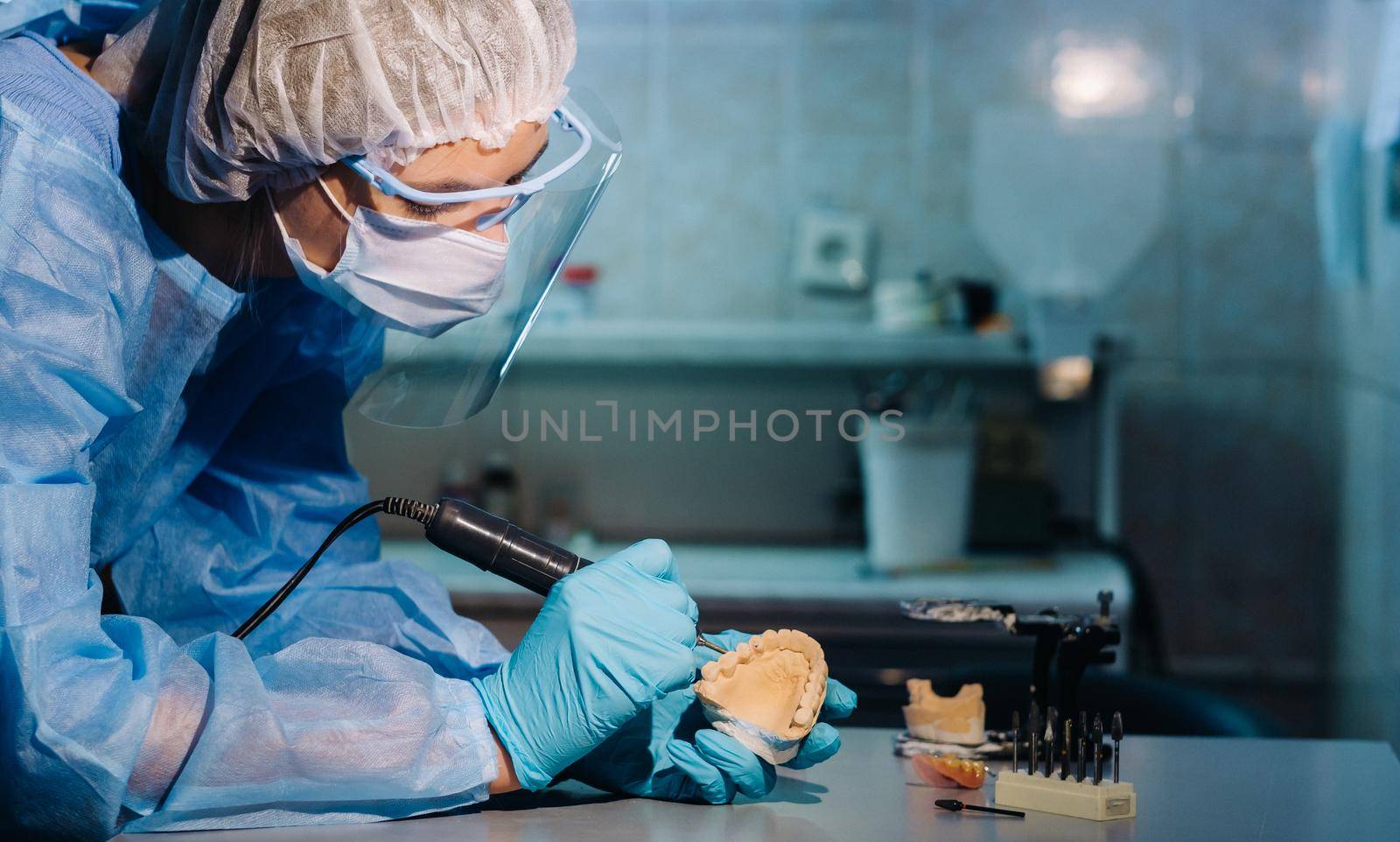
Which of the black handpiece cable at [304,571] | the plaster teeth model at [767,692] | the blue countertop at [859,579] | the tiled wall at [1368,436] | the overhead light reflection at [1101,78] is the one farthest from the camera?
the overhead light reflection at [1101,78]

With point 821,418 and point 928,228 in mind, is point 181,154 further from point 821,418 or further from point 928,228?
point 928,228

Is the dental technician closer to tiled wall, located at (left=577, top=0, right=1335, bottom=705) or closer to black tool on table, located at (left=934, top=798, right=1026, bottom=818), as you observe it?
black tool on table, located at (left=934, top=798, right=1026, bottom=818)

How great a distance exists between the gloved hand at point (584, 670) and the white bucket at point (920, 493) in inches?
58.8

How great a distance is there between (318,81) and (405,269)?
0.17 meters

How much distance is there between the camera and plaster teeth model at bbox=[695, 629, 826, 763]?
3.00ft

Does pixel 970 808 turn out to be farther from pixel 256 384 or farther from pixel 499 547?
pixel 256 384

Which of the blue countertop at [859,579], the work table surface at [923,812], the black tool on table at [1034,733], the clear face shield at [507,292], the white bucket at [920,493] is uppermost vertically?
the clear face shield at [507,292]

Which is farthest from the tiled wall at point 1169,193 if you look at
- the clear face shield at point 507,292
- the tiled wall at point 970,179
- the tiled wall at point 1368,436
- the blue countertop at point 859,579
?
the clear face shield at point 507,292

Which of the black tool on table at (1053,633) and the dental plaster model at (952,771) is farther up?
the black tool on table at (1053,633)

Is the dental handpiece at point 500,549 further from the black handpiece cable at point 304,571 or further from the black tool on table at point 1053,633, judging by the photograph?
the black tool on table at point 1053,633

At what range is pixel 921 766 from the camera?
1013mm

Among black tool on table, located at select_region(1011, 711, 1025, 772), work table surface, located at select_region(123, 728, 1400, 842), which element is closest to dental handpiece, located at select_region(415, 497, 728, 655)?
work table surface, located at select_region(123, 728, 1400, 842)

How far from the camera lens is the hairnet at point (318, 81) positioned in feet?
3.02

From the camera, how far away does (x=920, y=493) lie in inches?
94.6
